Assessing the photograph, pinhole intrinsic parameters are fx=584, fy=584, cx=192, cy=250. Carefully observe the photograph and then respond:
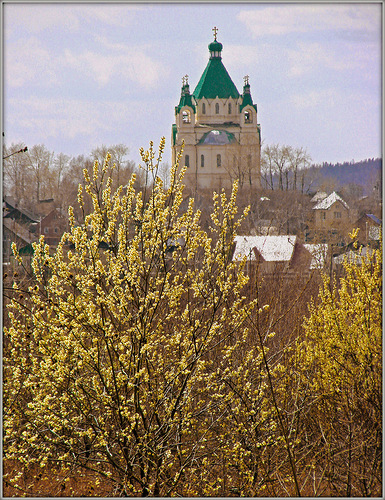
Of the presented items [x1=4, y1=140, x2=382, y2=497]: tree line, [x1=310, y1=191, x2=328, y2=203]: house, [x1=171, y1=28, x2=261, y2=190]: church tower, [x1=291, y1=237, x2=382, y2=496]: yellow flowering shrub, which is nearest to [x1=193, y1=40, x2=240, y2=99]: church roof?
[x1=171, y1=28, x2=261, y2=190]: church tower

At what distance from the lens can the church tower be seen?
61938mm

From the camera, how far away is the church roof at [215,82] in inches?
2584

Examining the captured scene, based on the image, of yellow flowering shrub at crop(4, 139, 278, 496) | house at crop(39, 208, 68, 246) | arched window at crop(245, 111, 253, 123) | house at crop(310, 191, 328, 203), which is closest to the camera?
yellow flowering shrub at crop(4, 139, 278, 496)

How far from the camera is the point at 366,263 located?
573cm

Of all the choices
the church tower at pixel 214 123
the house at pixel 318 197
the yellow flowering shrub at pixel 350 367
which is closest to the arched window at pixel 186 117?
the church tower at pixel 214 123

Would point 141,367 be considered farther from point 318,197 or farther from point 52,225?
point 318,197

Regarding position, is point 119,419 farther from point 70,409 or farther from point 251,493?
point 251,493

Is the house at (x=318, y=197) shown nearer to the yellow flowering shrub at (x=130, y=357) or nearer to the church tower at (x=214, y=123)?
the church tower at (x=214, y=123)

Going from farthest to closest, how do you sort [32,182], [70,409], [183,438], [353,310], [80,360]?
[32,182], [353,310], [183,438], [70,409], [80,360]

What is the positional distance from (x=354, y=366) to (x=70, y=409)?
8.85 ft

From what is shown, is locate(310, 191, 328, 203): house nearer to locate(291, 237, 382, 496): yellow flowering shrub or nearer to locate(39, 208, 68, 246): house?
locate(39, 208, 68, 246): house

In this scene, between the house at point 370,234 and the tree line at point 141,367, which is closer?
the tree line at point 141,367

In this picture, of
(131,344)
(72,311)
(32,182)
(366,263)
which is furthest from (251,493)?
Answer: (32,182)

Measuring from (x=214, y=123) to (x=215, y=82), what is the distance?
4.89 m
